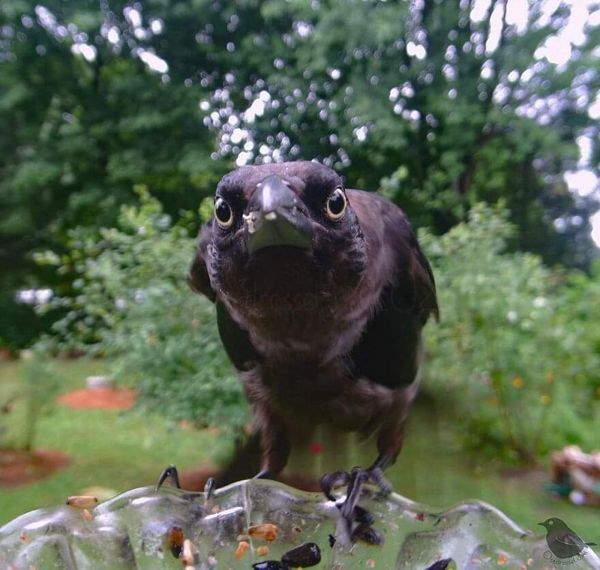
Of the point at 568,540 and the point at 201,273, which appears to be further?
the point at 201,273

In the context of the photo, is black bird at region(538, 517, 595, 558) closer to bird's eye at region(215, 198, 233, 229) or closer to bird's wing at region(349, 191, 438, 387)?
bird's wing at region(349, 191, 438, 387)

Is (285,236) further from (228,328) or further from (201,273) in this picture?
(201,273)

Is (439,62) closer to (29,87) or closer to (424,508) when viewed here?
(424,508)

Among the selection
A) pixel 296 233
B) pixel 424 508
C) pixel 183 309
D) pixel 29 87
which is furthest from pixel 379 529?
pixel 29 87

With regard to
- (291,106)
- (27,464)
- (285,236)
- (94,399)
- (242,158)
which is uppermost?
(291,106)

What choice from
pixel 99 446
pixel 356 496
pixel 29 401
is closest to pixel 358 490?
pixel 356 496

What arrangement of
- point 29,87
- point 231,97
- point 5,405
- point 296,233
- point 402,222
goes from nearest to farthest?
point 296,233 → point 402,222 → point 231,97 → point 5,405 → point 29,87
